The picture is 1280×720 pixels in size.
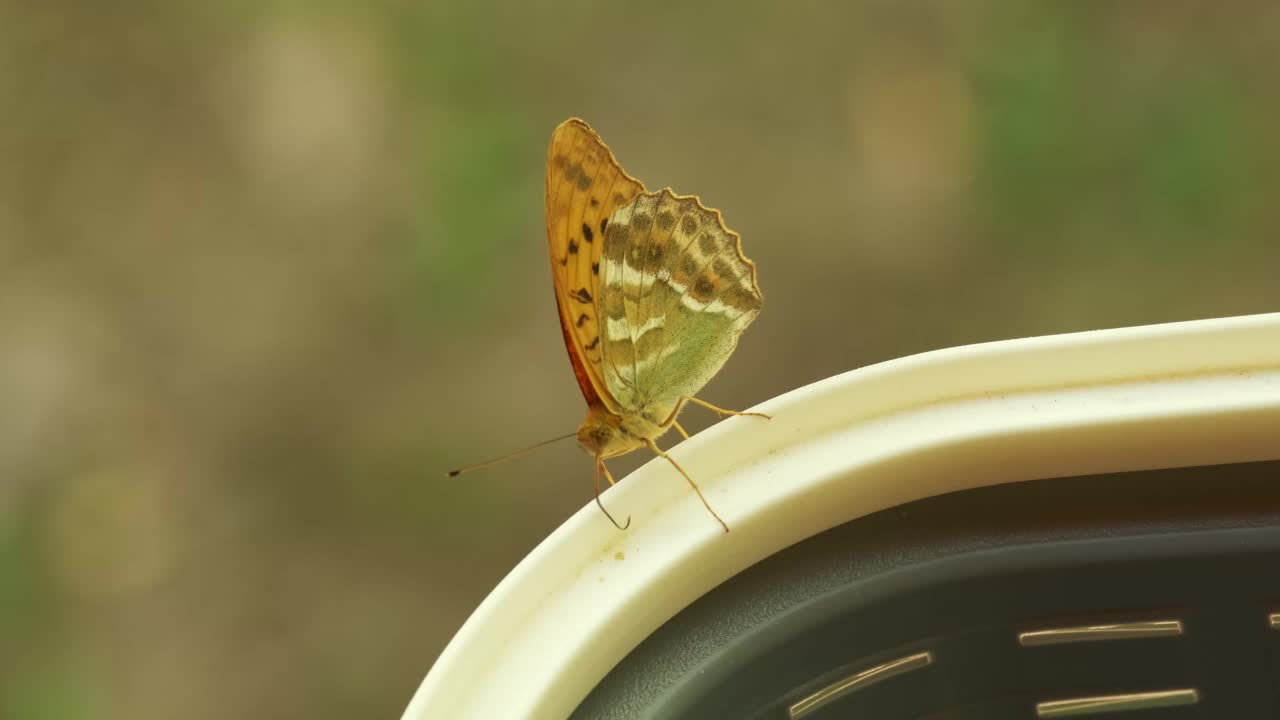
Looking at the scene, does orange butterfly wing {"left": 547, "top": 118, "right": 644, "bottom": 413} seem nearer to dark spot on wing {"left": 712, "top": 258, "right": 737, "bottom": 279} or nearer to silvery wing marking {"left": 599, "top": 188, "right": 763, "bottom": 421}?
silvery wing marking {"left": 599, "top": 188, "right": 763, "bottom": 421}

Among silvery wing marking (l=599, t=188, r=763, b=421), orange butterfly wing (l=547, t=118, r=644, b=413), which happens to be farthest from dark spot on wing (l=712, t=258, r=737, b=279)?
orange butterfly wing (l=547, t=118, r=644, b=413)

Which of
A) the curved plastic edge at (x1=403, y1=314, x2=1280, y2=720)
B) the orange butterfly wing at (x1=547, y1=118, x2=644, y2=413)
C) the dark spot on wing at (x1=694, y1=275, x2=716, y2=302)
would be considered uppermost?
the orange butterfly wing at (x1=547, y1=118, x2=644, y2=413)

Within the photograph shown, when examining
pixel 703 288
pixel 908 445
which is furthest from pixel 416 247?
pixel 908 445

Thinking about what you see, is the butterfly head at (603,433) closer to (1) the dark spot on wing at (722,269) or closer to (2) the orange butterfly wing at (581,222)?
(2) the orange butterfly wing at (581,222)

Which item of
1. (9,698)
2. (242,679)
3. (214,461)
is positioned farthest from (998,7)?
(9,698)

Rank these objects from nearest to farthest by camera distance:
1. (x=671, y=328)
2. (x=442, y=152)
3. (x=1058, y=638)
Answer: (x=1058, y=638), (x=671, y=328), (x=442, y=152)

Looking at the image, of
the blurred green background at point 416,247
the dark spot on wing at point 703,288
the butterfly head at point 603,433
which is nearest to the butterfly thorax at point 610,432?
the butterfly head at point 603,433

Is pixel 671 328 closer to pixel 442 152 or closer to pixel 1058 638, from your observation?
pixel 1058 638
